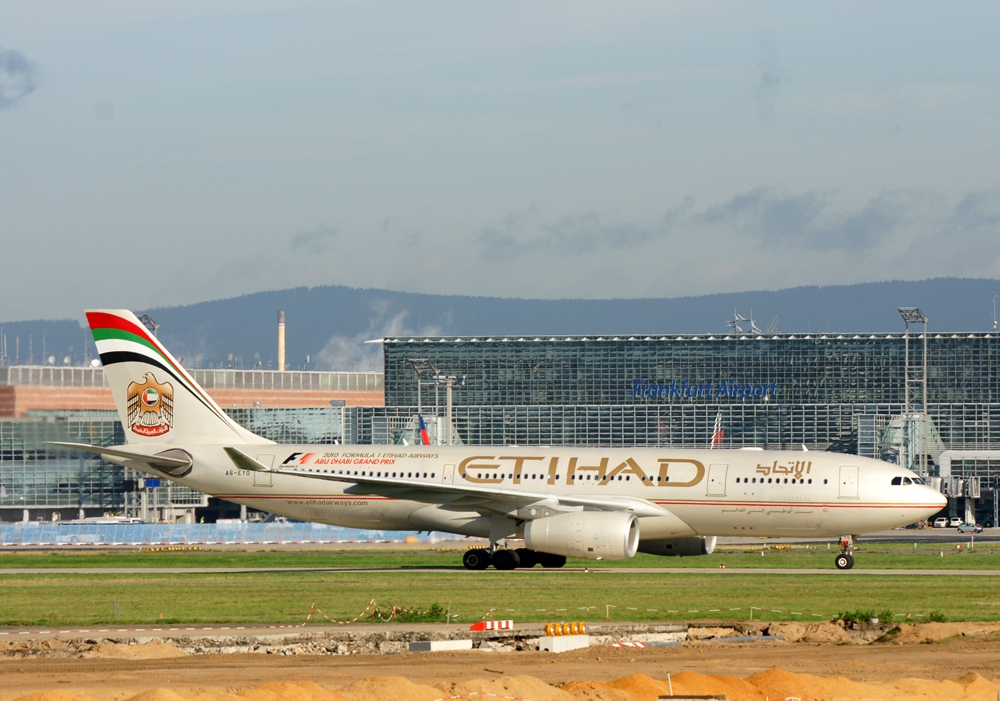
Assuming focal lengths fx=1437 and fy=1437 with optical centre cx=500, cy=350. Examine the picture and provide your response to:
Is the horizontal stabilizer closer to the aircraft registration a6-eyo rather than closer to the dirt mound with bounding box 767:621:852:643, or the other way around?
the aircraft registration a6-eyo

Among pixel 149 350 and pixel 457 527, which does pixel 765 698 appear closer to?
pixel 457 527

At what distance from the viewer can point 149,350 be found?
169 ft

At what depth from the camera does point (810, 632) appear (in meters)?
26.9

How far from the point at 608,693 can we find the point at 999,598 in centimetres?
1943

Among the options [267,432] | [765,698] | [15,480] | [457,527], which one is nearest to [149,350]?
[457,527]

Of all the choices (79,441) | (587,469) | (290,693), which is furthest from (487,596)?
(79,441)

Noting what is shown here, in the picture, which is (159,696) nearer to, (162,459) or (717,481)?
(717,481)

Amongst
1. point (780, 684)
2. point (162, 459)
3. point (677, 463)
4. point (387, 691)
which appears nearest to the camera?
point (387, 691)

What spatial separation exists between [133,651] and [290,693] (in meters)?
6.97

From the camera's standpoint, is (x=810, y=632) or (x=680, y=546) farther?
(x=680, y=546)

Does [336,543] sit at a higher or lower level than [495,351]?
lower

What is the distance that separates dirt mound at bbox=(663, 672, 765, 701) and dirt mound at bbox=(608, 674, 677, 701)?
0.19 meters

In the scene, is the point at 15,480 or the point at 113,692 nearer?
the point at 113,692

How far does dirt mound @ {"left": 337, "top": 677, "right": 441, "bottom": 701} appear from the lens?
725 inches
